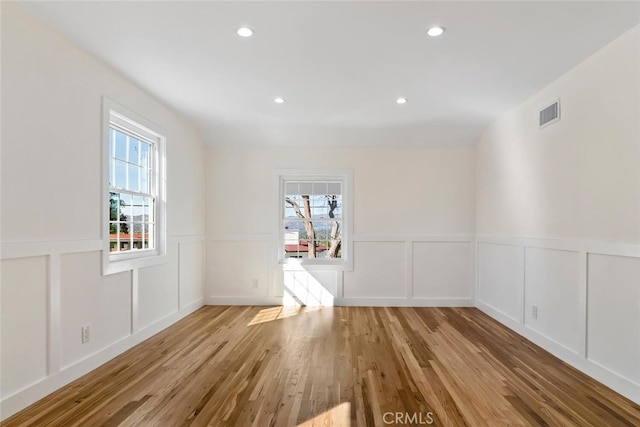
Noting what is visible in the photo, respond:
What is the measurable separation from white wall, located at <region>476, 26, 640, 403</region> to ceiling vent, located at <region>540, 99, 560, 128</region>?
6cm

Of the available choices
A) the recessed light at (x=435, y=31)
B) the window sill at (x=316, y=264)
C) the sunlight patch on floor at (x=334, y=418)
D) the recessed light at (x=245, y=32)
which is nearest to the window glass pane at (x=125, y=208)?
the recessed light at (x=245, y=32)

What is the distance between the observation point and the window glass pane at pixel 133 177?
3.52 meters

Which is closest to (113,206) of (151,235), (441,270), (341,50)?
(151,235)

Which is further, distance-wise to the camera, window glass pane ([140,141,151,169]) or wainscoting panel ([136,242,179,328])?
window glass pane ([140,141,151,169])

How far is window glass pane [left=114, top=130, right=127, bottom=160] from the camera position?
10.9 feet

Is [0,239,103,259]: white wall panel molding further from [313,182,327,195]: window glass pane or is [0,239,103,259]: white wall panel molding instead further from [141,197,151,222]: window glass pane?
[313,182,327,195]: window glass pane

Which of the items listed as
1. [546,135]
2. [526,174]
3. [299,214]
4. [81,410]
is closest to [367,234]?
[299,214]

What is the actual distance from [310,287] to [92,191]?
3.06 metres

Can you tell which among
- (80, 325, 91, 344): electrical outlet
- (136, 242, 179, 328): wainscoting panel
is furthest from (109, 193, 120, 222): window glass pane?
(80, 325, 91, 344): electrical outlet

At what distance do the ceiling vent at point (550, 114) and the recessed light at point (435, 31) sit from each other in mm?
1483

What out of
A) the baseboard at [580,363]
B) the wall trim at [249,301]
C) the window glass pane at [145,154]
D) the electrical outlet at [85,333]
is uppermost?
the window glass pane at [145,154]

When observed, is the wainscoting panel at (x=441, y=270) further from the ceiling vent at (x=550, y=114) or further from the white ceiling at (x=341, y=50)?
the ceiling vent at (x=550, y=114)

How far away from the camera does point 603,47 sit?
2.61 metres

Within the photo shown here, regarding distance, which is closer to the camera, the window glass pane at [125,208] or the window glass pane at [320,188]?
the window glass pane at [125,208]
